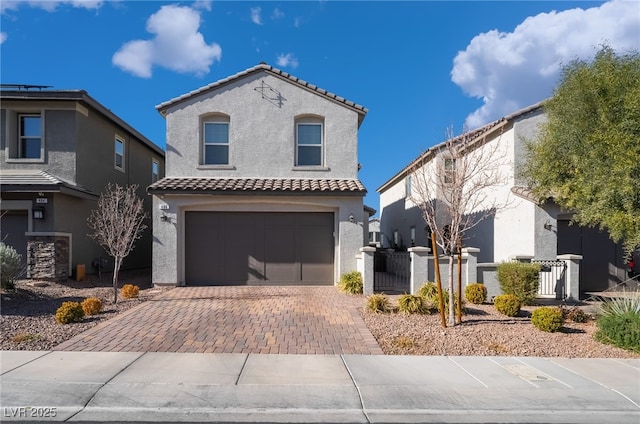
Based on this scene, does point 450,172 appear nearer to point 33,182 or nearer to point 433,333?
point 433,333

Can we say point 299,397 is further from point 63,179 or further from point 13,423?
point 63,179

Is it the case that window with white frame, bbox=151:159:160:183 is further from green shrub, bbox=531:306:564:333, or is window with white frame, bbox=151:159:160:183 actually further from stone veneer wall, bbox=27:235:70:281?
green shrub, bbox=531:306:564:333

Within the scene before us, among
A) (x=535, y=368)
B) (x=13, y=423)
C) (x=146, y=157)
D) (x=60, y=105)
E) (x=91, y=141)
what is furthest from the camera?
(x=146, y=157)

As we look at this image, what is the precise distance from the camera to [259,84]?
1438 centimetres

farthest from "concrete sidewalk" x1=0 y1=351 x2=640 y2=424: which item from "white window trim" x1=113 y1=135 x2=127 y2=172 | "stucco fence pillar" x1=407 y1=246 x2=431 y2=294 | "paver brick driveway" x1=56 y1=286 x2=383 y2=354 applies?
"white window trim" x1=113 y1=135 x2=127 y2=172

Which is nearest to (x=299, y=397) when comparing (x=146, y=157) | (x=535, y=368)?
(x=535, y=368)

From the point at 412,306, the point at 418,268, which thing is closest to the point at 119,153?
the point at 418,268

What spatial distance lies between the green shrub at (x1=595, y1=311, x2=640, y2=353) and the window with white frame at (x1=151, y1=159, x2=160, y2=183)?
20270 mm

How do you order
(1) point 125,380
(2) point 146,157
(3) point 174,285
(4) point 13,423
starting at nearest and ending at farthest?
(4) point 13,423, (1) point 125,380, (3) point 174,285, (2) point 146,157

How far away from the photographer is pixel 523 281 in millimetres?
10695

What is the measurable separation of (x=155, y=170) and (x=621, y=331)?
837 inches

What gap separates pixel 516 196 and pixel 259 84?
32.3 ft

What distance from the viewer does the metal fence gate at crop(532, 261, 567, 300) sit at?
1213 cm

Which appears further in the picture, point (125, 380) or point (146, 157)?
point (146, 157)
